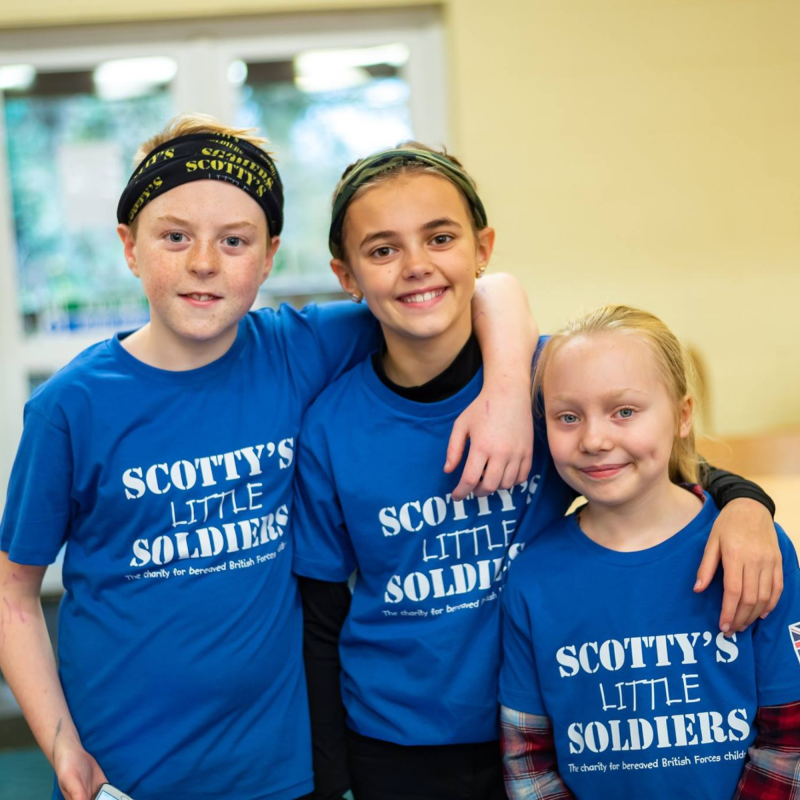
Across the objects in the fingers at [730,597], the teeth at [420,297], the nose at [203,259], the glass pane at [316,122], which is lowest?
the fingers at [730,597]

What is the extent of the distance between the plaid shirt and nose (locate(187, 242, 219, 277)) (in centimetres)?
78

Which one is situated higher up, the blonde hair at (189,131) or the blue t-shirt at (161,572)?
the blonde hair at (189,131)

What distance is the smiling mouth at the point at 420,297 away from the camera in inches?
Answer: 51.8

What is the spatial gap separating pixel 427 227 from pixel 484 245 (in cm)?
18

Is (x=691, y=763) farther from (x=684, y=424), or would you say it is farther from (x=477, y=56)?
(x=477, y=56)

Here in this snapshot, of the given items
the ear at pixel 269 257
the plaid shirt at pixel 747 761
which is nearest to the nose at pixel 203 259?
the ear at pixel 269 257

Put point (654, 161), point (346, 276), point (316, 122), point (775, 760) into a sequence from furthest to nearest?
1. point (316, 122)
2. point (654, 161)
3. point (346, 276)
4. point (775, 760)

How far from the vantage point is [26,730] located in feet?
9.55

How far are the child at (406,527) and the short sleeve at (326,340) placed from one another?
0.05 meters

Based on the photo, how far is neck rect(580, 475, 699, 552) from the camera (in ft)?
4.01

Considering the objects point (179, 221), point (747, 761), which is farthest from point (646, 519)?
point (179, 221)

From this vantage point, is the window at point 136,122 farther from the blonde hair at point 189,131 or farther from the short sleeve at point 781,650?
the short sleeve at point 781,650

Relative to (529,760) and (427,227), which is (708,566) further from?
(427,227)

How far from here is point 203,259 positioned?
1274 mm
